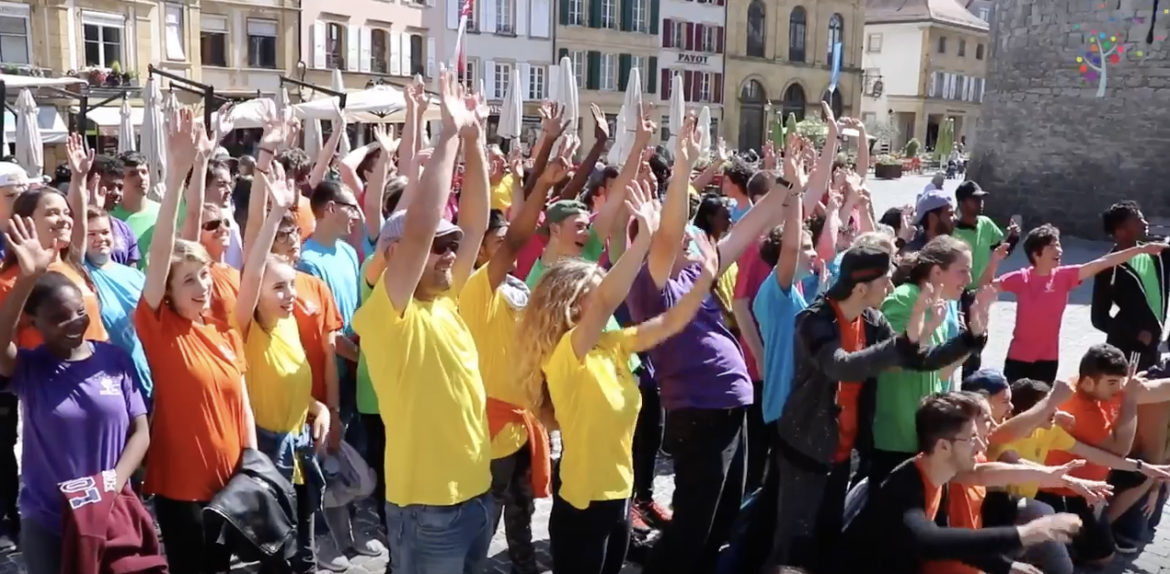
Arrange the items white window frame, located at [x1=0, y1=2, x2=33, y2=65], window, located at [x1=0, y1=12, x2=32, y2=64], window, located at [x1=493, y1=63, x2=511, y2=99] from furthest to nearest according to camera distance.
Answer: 1. window, located at [x1=493, y1=63, x2=511, y2=99]
2. window, located at [x1=0, y1=12, x2=32, y2=64]
3. white window frame, located at [x1=0, y1=2, x2=33, y2=65]

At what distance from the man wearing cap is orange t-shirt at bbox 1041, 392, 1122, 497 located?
1.34 metres

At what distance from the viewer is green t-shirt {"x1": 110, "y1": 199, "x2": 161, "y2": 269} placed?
5.57m

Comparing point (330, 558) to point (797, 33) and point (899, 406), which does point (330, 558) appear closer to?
point (899, 406)

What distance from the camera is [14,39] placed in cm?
2470

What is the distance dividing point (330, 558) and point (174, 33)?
2705cm

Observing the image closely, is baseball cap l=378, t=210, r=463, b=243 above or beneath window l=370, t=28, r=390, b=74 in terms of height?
beneath

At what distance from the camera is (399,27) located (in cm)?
3572

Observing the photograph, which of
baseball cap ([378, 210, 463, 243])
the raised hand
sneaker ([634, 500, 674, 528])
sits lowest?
sneaker ([634, 500, 674, 528])

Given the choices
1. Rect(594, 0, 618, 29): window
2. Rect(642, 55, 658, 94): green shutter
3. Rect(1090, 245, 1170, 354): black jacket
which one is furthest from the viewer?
Rect(642, 55, 658, 94): green shutter

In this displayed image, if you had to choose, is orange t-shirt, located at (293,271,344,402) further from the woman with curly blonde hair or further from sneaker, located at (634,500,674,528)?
sneaker, located at (634,500,674,528)

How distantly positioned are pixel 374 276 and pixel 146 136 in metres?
9.95

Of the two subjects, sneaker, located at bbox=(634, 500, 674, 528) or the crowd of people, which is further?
sneaker, located at bbox=(634, 500, 674, 528)

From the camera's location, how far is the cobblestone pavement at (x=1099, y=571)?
15.9 feet

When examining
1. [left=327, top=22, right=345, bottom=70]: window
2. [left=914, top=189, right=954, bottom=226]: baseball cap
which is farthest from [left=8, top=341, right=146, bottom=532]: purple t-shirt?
[left=327, top=22, right=345, bottom=70]: window
